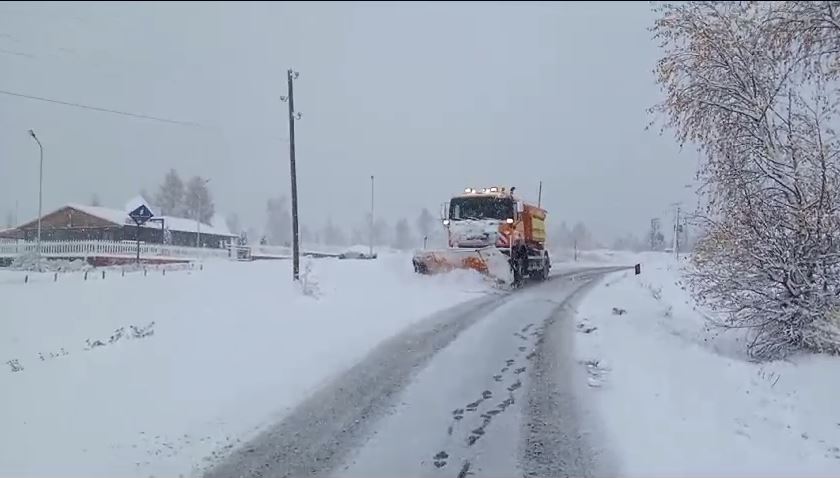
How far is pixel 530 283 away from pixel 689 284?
1747 centimetres

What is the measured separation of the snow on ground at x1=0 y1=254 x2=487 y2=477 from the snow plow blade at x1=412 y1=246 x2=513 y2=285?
5664mm

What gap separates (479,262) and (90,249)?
13.1 meters

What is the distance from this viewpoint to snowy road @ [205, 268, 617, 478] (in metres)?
5.57

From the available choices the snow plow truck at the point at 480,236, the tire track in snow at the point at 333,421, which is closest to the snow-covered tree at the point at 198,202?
→ the snow plow truck at the point at 480,236

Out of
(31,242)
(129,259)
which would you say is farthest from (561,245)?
(31,242)

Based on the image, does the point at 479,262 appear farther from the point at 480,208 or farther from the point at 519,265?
the point at 519,265

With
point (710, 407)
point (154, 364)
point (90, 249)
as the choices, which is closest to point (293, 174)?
point (90, 249)

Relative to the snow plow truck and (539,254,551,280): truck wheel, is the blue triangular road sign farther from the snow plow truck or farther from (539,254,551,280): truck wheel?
(539,254,551,280): truck wheel

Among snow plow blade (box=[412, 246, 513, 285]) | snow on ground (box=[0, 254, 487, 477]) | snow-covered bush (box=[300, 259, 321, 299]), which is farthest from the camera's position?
snow plow blade (box=[412, 246, 513, 285])

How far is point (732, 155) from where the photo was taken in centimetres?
952

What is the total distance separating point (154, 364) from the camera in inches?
337

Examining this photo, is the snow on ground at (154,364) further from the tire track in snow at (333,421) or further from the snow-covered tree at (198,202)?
the snow-covered tree at (198,202)

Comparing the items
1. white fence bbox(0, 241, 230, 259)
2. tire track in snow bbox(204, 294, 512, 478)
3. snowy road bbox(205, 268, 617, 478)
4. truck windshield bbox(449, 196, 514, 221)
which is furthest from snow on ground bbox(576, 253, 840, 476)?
truck windshield bbox(449, 196, 514, 221)

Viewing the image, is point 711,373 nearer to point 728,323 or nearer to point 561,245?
point 728,323
